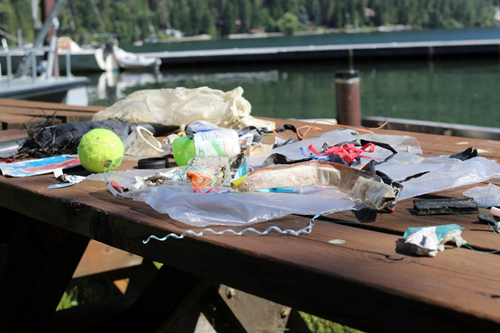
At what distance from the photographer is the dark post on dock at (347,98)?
5.50 metres

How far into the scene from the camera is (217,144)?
1981 millimetres

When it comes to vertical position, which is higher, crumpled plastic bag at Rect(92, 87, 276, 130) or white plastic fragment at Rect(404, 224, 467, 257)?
crumpled plastic bag at Rect(92, 87, 276, 130)

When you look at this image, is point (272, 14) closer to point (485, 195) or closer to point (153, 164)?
point (153, 164)

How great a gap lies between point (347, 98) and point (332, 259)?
4711mm

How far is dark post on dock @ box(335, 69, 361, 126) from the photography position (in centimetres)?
550

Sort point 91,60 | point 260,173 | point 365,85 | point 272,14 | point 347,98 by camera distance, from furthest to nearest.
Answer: point 272,14
point 91,60
point 365,85
point 347,98
point 260,173

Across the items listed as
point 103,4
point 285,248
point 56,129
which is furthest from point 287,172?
point 103,4

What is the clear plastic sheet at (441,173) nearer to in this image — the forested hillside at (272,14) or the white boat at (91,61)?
the white boat at (91,61)

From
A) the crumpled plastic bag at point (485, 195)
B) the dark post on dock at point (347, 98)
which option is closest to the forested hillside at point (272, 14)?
the dark post on dock at point (347, 98)

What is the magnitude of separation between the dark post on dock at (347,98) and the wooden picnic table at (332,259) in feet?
13.2

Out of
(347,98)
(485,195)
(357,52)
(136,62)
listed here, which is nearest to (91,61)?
(136,62)

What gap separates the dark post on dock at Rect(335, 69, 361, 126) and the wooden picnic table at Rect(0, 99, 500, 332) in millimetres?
4037

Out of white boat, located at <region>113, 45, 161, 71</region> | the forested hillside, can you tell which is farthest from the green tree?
white boat, located at <region>113, 45, 161, 71</region>

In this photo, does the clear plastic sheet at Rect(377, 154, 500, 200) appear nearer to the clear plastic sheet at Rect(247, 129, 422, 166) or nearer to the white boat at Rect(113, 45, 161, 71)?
the clear plastic sheet at Rect(247, 129, 422, 166)
